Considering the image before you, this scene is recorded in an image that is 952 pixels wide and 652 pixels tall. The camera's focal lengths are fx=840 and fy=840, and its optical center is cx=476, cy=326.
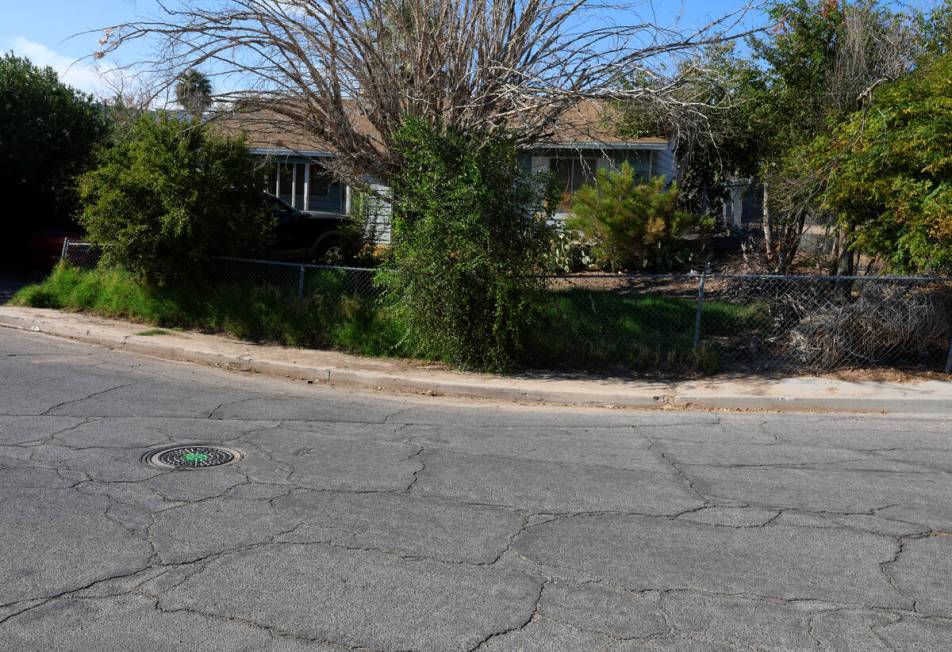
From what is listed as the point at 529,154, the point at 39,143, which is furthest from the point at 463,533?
the point at 39,143

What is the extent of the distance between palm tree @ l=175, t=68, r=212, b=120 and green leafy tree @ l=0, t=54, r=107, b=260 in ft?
19.5

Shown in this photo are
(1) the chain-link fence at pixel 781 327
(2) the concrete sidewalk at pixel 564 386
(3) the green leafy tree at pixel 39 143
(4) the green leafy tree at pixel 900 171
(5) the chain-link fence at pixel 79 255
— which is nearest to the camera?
(2) the concrete sidewalk at pixel 564 386

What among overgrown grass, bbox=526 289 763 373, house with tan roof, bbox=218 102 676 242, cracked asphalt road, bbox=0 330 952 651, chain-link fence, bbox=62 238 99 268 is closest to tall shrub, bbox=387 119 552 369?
overgrown grass, bbox=526 289 763 373

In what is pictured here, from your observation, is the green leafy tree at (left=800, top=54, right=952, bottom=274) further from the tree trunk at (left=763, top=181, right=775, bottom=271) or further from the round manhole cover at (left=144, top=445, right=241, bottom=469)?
the round manhole cover at (left=144, top=445, right=241, bottom=469)

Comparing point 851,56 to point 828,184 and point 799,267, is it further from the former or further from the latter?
point 799,267

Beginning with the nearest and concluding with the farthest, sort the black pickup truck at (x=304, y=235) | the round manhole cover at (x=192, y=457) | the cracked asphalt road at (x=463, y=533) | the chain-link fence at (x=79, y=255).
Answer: the cracked asphalt road at (x=463, y=533) → the round manhole cover at (x=192, y=457) → the chain-link fence at (x=79, y=255) → the black pickup truck at (x=304, y=235)

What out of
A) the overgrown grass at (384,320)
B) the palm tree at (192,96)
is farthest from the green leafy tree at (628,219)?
the palm tree at (192,96)

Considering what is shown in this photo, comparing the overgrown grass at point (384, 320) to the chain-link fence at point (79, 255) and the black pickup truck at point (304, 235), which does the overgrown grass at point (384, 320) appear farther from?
the black pickup truck at point (304, 235)

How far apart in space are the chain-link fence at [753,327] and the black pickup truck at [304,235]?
362cm

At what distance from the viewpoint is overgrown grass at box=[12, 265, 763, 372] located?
36.6ft

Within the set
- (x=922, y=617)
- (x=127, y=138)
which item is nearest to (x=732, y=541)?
(x=922, y=617)

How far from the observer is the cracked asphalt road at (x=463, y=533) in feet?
13.5

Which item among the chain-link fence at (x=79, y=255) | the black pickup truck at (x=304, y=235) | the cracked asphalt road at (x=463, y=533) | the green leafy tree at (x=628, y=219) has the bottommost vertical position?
the cracked asphalt road at (x=463, y=533)

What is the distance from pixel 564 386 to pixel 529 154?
532 cm
